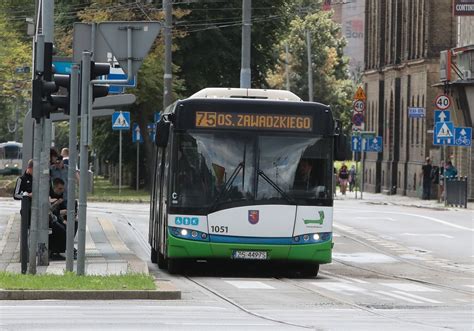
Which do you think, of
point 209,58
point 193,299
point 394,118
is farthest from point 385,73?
point 193,299

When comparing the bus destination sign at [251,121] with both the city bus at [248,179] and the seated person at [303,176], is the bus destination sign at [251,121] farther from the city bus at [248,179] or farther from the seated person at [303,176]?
the seated person at [303,176]

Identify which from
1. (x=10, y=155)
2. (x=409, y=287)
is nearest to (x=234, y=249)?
(x=409, y=287)

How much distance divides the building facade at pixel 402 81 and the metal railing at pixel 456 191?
422 inches

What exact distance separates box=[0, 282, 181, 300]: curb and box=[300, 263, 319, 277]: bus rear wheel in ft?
18.7

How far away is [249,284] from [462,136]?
34.2m

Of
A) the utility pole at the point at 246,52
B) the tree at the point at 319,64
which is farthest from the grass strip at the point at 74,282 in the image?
the tree at the point at 319,64

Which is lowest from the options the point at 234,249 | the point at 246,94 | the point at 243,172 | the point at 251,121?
the point at 234,249

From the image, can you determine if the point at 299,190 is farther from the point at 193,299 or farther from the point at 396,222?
the point at 396,222

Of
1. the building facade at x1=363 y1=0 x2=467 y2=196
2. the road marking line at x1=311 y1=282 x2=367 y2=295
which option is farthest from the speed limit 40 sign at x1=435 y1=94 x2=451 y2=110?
the road marking line at x1=311 y1=282 x2=367 y2=295

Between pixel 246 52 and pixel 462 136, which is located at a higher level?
pixel 246 52

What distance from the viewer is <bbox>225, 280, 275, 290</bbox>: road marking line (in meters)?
→ 20.0

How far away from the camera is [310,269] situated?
2311 cm

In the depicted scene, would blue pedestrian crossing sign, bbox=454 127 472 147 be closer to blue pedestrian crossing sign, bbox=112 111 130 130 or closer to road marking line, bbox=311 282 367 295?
blue pedestrian crossing sign, bbox=112 111 130 130

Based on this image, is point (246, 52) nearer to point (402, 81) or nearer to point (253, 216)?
point (253, 216)
